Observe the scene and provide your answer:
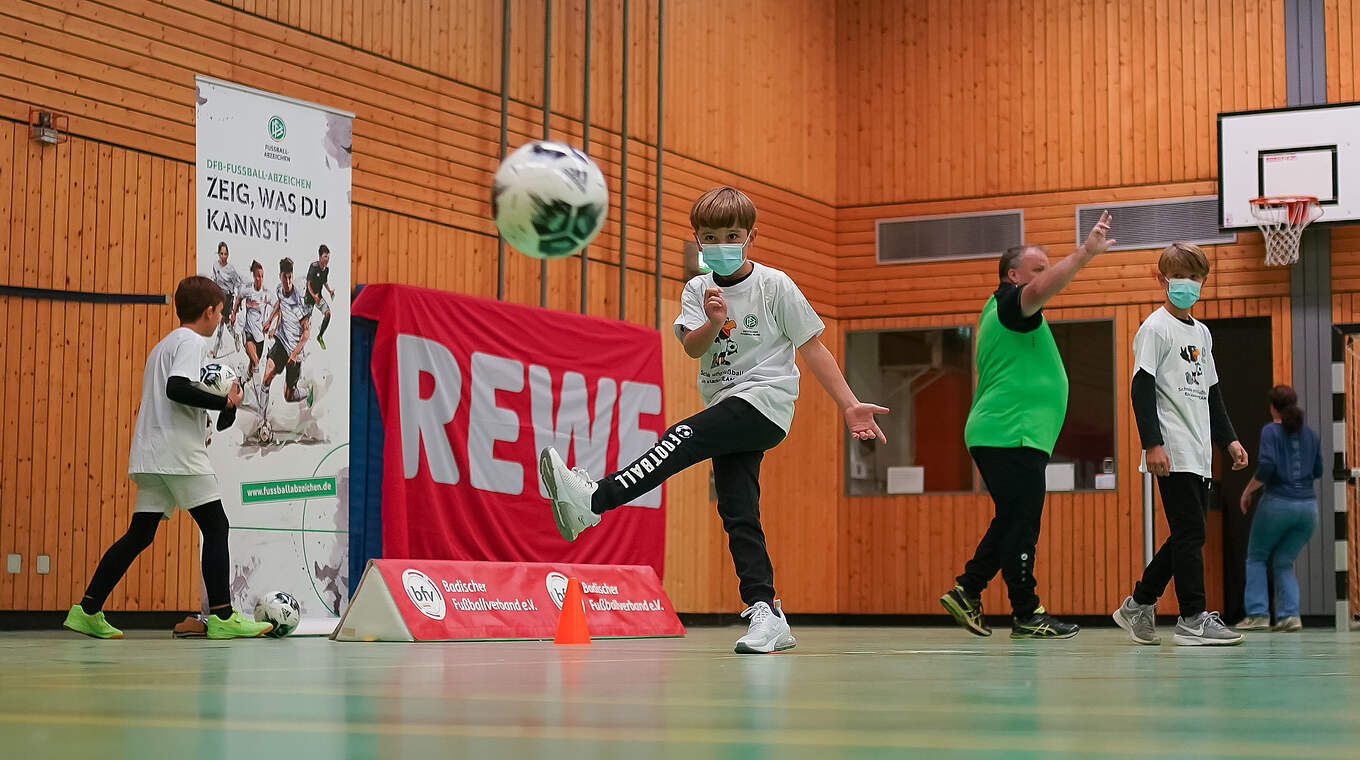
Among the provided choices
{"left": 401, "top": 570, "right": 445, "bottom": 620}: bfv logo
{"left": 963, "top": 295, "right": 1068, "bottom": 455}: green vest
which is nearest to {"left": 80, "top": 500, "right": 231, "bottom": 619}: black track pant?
{"left": 401, "top": 570, "right": 445, "bottom": 620}: bfv logo

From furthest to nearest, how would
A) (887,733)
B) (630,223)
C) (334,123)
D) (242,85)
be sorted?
(630,223) → (334,123) → (242,85) → (887,733)

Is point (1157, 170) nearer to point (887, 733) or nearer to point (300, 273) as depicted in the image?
point (300, 273)

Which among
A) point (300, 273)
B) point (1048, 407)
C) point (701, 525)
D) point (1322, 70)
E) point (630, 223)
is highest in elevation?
point (1322, 70)

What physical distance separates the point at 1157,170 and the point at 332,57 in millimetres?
8467

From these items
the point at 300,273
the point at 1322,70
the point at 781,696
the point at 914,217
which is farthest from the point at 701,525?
the point at 781,696

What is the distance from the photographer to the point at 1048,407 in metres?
6.79

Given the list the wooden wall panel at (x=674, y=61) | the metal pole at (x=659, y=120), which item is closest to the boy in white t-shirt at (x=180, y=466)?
the wooden wall panel at (x=674, y=61)

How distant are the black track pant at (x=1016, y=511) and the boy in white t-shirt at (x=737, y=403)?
1.65m

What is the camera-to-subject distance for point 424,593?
7.51m

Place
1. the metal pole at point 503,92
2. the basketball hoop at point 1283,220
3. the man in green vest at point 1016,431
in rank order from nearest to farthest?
the man in green vest at point 1016,431
the metal pole at point 503,92
the basketball hoop at point 1283,220

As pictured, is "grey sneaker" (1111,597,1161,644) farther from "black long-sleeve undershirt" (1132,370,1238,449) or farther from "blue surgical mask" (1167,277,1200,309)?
"blue surgical mask" (1167,277,1200,309)

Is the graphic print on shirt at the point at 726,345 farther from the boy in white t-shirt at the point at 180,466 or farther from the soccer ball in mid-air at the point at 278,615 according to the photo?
the soccer ball in mid-air at the point at 278,615

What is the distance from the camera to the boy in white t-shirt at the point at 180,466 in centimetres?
730

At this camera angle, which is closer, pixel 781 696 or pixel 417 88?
pixel 781 696
